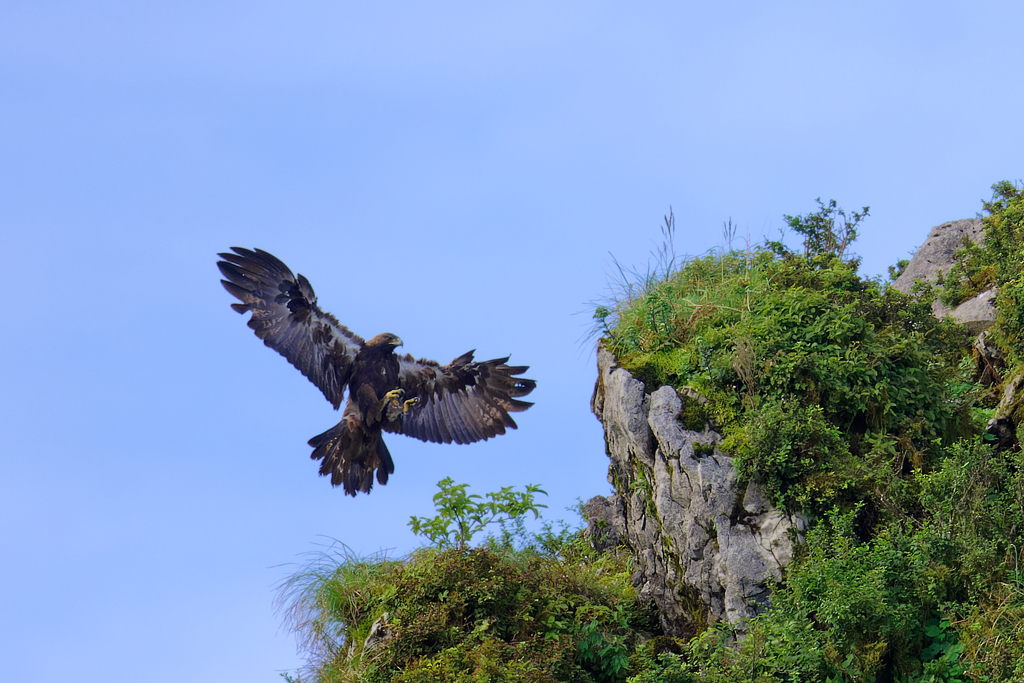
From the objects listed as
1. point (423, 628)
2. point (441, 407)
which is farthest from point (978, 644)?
point (441, 407)

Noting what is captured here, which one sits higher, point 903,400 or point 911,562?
point 903,400

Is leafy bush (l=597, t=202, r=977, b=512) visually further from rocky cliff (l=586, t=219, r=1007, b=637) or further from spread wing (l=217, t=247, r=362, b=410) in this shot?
spread wing (l=217, t=247, r=362, b=410)

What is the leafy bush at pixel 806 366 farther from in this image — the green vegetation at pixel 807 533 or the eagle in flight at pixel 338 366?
the eagle in flight at pixel 338 366

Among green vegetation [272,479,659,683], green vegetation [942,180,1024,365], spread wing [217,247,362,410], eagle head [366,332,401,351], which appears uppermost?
spread wing [217,247,362,410]

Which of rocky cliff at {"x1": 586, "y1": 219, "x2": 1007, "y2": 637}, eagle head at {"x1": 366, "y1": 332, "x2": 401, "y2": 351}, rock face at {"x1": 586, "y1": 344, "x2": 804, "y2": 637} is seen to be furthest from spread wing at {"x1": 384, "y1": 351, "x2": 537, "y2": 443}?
rock face at {"x1": 586, "y1": 344, "x2": 804, "y2": 637}

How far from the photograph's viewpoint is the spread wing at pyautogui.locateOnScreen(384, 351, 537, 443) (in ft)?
43.0

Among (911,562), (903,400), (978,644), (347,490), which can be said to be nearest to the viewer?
(978,644)

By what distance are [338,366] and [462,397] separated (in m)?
1.58

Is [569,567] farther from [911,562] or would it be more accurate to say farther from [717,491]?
[911,562]

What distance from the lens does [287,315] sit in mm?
12625

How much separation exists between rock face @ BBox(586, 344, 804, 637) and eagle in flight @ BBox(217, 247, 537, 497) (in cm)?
224

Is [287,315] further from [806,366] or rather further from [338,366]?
[806,366]

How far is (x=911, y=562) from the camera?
9.41 m

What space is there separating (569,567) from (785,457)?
272cm
